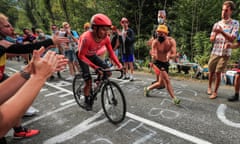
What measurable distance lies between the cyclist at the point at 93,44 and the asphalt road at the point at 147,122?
0.66 metres

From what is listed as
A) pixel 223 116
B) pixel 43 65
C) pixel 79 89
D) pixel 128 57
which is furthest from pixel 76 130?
pixel 128 57

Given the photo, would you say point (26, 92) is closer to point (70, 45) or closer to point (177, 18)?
point (70, 45)

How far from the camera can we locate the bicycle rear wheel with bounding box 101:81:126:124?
3.19m

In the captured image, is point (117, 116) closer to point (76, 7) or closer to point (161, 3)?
point (161, 3)

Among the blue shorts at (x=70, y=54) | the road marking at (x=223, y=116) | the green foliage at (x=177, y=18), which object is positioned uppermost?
the green foliage at (x=177, y=18)

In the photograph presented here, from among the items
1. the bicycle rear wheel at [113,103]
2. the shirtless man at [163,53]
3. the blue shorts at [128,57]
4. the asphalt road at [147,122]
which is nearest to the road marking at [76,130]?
the asphalt road at [147,122]

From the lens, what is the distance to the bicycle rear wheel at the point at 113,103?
3.19 metres

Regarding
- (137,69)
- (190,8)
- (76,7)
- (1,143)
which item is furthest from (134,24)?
(1,143)

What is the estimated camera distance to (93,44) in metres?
3.43

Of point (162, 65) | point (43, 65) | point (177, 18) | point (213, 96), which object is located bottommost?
point (213, 96)

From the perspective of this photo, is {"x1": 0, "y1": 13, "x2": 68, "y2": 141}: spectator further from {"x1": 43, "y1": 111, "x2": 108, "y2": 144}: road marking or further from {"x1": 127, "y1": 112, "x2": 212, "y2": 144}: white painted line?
{"x1": 127, "y1": 112, "x2": 212, "y2": 144}: white painted line

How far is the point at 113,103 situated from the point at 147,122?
2.36 ft

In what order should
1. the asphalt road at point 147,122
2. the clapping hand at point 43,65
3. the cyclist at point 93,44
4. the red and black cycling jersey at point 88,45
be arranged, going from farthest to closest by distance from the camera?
the red and black cycling jersey at point 88,45 < the cyclist at point 93,44 < the asphalt road at point 147,122 < the clapping hand at point 43,65

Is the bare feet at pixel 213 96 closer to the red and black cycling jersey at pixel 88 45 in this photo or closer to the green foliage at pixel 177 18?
the red and black cycling jersey at pixel 88 45
